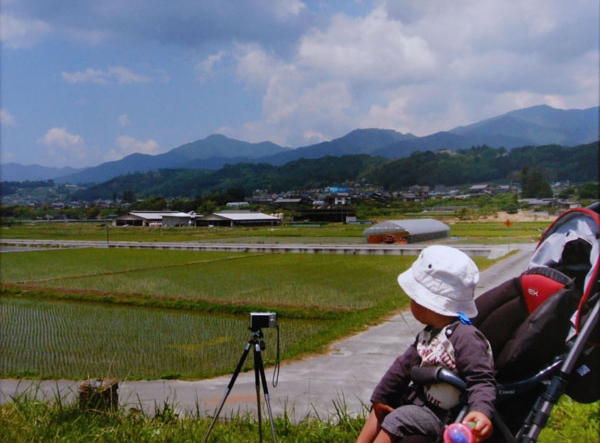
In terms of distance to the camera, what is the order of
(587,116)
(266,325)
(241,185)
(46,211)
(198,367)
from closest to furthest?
(266,325)
(198,367)
(241,185)
(46,211)
(587,116)

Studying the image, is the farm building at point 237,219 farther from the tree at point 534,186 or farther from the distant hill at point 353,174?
the tree at point 534,186

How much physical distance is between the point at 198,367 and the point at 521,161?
24.5ft

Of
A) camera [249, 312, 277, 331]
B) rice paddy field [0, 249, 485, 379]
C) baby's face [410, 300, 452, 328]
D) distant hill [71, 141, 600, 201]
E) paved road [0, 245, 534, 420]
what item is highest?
distant hill [71, 141, 600, 201]

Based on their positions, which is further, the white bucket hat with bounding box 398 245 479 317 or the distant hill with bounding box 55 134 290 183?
the distant hill with bounding box 55 134 290 183

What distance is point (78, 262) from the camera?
19.2 m

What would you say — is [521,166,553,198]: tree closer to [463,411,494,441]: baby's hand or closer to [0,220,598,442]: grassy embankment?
[0,220,598,442]: grassy embankment

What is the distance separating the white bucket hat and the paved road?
5.93 feet

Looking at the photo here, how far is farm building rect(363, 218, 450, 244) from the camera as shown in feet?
40.6

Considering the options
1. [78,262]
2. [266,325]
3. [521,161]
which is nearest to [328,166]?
[521,161]

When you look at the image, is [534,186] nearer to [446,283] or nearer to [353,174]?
[353,174]

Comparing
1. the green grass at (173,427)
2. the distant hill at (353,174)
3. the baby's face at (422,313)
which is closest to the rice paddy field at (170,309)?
the green grass at (173,427)

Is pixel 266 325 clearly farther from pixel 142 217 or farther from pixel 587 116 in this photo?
pixel 587 116

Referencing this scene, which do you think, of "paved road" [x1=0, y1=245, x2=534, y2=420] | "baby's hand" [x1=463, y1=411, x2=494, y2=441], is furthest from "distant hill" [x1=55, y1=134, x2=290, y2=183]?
"baby's hand" [x1=463, y1=411, x2=494, y2=441]

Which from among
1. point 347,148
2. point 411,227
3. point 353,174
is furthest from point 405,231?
point 353,174
